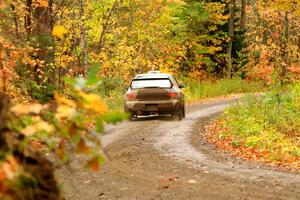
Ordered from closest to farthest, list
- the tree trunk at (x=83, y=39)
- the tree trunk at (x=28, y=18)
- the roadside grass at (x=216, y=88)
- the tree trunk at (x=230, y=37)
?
the tree trunk at (x=28, y=18)
the tree trunk at (x=83, y=39)
the roadside grass at (x=216, y=88)
the tree trunk at (x=230, y=37)

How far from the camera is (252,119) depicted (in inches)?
647

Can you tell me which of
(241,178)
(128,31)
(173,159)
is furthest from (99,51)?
(241,178)

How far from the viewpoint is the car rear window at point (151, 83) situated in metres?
19.2

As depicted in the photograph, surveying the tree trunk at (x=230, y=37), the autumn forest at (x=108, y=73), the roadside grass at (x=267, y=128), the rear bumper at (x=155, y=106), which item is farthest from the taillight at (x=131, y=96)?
the tree trunk at (x=230, y=37)

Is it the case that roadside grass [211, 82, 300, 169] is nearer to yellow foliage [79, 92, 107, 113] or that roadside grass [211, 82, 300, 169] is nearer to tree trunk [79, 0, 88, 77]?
tree trunk [79, 0, 88, 77]

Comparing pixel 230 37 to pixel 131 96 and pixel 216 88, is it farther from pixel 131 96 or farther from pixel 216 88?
pixel 131 96

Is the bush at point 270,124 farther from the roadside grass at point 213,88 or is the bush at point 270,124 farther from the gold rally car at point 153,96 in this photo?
the roadside grass at point 213,88

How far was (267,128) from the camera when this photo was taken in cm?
1520

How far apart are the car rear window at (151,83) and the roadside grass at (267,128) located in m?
2.38

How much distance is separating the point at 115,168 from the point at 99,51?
2118 centimetres

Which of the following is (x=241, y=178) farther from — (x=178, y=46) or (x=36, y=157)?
(x=178, y=46)

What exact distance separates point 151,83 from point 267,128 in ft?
18.0

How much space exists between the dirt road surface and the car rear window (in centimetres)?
433

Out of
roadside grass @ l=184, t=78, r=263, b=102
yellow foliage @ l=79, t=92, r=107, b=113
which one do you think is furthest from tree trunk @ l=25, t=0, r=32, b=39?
yellow foliage @ l=79, t=92, r=107, b=113
